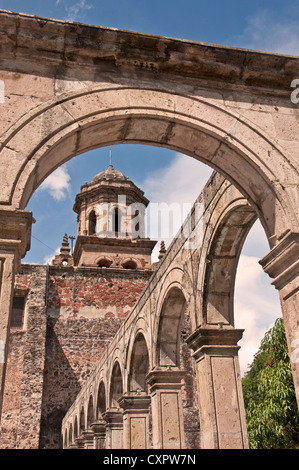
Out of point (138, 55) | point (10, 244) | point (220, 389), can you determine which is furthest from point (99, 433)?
point (138, 55)

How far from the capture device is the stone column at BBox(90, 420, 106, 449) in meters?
12.9

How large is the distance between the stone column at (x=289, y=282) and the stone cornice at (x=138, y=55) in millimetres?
1624

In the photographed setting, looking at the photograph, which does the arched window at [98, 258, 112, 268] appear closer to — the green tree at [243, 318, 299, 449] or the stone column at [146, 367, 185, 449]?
the green tree at [243, 318, 299, 449]

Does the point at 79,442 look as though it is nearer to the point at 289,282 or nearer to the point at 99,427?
the point at 99,427

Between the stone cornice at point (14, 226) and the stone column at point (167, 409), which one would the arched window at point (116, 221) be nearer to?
the stone column at point (167, 409)

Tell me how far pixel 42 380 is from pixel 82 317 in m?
2.95

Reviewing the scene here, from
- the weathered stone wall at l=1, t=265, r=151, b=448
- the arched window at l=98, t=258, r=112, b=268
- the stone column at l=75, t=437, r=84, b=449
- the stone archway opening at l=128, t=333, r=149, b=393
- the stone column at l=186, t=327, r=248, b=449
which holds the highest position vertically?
the arched window at l=98, t=258, r=112, b=268

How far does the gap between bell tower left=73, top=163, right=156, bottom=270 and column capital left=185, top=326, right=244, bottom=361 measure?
44.0 ft

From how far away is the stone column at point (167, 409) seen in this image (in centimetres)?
766

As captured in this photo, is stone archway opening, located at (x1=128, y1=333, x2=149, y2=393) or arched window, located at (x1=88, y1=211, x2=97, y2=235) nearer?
stone archway opening, located at (x1=128, y1=333, x2=149, y2=393)

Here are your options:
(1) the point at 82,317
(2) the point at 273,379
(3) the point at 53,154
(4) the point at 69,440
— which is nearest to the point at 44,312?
(1) the point at 82,317

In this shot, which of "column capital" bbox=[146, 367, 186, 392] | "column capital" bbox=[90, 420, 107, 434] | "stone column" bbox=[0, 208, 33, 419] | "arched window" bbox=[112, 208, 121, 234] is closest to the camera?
"stone column" bbox=[0, 208, 33, 419]

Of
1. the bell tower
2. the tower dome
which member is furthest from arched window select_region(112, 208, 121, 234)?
the tower dome

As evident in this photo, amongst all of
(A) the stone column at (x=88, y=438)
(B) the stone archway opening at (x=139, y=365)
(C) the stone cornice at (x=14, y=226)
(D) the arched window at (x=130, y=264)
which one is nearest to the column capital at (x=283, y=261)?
(C) the stone cornice at (x=14, y=226)
